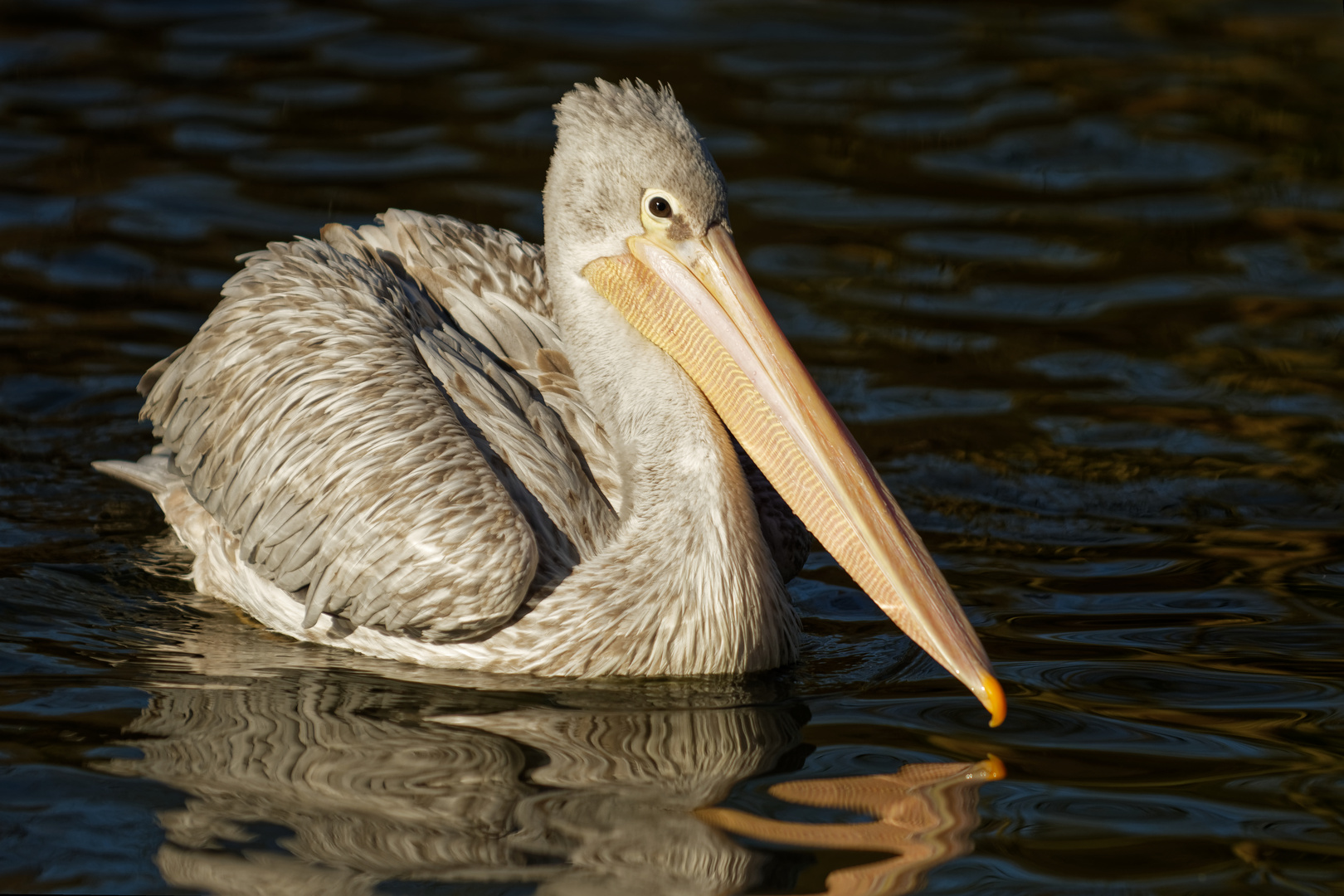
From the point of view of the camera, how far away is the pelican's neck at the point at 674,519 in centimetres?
502

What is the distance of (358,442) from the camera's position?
521 centimetres

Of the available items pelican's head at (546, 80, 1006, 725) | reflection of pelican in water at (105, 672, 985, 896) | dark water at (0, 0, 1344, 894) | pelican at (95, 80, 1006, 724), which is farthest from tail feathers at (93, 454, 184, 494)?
pelican's head at (546, 80, 1006, 725)

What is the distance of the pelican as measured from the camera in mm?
4918

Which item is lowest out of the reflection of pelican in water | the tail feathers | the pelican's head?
the reflection of pelican in water

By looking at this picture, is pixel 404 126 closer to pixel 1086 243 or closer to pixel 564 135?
pixel 1086 243

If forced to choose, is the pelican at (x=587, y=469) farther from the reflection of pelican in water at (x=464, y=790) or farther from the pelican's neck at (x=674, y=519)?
the reflection of pelican in water at (x=464, y=790)

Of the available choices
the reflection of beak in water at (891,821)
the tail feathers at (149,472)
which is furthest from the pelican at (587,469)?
the tail feathers at (149,472)

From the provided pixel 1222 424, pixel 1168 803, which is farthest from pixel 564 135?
pixel 1222 424

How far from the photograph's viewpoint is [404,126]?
1037 centimetres

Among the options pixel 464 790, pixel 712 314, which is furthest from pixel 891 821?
pixel 712 314

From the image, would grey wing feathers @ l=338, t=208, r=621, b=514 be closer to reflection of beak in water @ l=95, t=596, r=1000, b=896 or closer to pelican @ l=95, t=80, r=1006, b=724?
pelican @ l=95, t=80, r=1006, b=724

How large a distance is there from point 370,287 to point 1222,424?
138 inches

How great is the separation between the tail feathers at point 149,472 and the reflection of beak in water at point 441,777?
93 centimetres

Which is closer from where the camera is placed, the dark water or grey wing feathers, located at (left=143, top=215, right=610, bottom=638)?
the dark water
